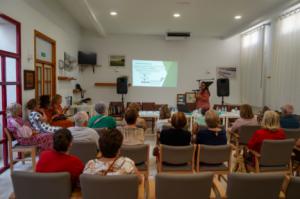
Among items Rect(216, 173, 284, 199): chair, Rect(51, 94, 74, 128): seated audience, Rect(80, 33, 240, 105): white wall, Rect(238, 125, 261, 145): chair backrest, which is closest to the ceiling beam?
Rect(80, 33, 240, 105): white wall

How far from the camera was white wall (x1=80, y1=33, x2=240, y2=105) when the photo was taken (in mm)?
9383

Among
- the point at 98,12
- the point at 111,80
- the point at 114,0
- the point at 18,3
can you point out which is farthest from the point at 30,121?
the point at 111,80

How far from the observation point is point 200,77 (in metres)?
9.62

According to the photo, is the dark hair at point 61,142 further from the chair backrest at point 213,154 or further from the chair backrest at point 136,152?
the chair backrest at point 213,154

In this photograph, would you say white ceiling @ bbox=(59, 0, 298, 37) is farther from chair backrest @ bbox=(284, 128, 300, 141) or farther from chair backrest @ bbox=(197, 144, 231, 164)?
chair backrest @ bbox=(197, 144, 231, 164)

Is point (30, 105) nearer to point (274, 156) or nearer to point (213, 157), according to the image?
point (213, 157)

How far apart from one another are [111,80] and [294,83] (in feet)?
20.0

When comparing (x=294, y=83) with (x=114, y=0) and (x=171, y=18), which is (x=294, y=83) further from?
(x=114, y=0)

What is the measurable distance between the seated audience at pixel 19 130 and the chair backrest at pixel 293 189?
11.5 ft

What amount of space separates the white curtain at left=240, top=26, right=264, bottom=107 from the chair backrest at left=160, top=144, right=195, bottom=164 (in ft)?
17.6

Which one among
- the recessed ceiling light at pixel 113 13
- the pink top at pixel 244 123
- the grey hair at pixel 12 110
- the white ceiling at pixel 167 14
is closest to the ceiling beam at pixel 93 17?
the white ceiling at pixel 167 14

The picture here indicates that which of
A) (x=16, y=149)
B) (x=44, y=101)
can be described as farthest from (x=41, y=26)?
(x=16, y=149)

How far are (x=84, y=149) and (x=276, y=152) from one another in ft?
7.48

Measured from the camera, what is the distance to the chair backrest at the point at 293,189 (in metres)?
1.79
